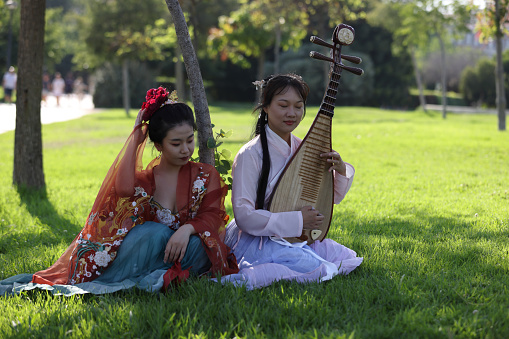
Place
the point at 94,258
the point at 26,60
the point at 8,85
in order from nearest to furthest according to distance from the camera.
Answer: the point at 94,258, the point at 26,60, the point at 8,85

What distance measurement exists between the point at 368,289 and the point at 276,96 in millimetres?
1220

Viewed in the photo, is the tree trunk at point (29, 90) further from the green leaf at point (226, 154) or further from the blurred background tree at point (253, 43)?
the blurred background tree at point (253, 43)

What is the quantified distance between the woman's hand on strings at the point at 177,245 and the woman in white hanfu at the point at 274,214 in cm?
28

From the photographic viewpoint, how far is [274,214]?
119 inches

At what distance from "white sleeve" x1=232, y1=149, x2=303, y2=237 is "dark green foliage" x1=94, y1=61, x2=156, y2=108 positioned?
2504cm

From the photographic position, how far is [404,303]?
8.63 feet

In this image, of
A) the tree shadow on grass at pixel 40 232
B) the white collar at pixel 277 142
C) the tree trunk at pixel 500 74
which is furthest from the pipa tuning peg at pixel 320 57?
the tree trunk at pixel 500 74

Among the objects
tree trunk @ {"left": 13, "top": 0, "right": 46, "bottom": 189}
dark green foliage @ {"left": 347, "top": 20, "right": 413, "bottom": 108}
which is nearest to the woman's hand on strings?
tree trunk @ {"left": 13, "top": 0, "right": 46, "bottom": 189}

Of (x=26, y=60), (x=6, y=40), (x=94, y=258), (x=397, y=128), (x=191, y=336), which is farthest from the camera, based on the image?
(x=6, y=40)

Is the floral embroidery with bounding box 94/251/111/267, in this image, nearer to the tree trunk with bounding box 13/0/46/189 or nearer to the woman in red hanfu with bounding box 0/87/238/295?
the woman in red hanfu with bounding box 0/87/238/295

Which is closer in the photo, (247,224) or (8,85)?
(247,224)

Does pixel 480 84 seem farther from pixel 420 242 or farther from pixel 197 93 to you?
pixel 197 93

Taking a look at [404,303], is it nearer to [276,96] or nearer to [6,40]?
[276,96]

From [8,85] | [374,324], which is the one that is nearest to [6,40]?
[8,85]
